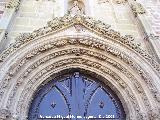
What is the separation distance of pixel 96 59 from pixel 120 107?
1.04m

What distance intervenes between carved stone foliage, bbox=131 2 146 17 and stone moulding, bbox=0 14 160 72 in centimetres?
88

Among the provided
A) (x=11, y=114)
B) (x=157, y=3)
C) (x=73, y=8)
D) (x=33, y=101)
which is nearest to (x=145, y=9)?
(x=157, y=3)

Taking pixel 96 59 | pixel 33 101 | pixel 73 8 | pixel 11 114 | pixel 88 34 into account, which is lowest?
pixel 11 114

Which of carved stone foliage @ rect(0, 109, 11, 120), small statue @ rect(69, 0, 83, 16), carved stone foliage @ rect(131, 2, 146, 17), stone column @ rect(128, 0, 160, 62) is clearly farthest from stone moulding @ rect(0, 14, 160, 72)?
carved stone foliage @ rect(0, 109, 11, 120)

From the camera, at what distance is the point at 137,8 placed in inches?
330

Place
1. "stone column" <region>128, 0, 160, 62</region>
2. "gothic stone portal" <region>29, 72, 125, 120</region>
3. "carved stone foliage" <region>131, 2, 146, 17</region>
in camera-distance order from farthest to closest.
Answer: "carved stone foliage" <region>131, 2, 146, 17</region> < "stone column" <region>128, 0, 160, 62</region> < "gothic stone portal" <region>29, 72, 125, 120</region>

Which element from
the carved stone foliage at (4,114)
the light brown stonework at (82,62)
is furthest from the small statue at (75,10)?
the carved stone foliage at (4,114)

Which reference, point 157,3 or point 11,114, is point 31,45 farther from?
point 157,3

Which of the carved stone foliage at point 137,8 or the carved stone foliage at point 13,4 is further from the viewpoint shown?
the carved stone foliage at point 137,8

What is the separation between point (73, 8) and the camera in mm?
8352

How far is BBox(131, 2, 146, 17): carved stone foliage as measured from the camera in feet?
27.2

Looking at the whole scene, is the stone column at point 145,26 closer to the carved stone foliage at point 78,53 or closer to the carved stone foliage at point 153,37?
the carved stone foliage at point 153,37

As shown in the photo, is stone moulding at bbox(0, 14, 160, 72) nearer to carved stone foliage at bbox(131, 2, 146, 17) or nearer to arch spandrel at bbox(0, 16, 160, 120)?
arch spandrel at bbox(0, 16, 160, 120)

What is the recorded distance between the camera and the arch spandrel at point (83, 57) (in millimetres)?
6676
